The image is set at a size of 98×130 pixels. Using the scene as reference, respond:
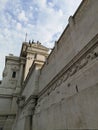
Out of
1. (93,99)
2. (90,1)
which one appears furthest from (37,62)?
(93,99)

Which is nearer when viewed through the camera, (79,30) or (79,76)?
(79,76)

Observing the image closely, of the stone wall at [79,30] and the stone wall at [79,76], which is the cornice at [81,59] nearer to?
the stone wall at [79,76]

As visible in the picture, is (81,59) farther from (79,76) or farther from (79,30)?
(79,30)

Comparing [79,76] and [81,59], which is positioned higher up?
[81,59]

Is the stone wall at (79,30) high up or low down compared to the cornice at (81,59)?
up

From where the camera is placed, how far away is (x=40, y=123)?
5594 millimetres

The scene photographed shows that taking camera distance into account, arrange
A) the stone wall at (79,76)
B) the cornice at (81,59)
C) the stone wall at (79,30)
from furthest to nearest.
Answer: the stone wall at (79,30) < the cornice at (81,59) < the stone wall at (79,76)

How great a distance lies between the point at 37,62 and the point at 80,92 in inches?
227

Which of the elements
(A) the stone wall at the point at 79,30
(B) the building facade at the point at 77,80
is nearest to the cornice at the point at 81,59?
(B) the building facade at the point at 77,80

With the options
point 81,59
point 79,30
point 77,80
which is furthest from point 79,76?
point 79,30

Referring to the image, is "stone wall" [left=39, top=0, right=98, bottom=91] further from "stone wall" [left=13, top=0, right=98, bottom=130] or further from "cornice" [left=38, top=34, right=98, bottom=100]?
"cornice" [left=38, top=34, right=98, bottom=100]

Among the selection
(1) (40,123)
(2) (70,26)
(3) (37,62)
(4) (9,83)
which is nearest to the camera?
(2) (70,26)

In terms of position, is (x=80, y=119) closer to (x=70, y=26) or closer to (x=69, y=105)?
(x=69, y=105)

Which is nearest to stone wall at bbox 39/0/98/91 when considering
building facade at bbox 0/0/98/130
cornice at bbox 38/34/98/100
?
building facade at bbox 0/0/98/130
